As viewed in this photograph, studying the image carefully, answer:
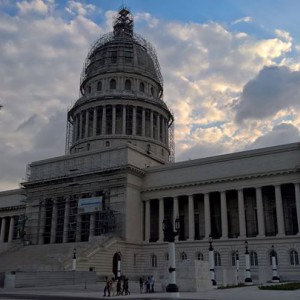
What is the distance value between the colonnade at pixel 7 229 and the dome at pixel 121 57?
32.4 meters

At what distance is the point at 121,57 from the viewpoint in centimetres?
9294

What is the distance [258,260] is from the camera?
2267 inches

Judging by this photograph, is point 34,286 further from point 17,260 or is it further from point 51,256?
point 17,260

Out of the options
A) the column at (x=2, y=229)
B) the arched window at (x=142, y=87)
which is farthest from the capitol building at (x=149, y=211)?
the arched window at (x=142, y=87)

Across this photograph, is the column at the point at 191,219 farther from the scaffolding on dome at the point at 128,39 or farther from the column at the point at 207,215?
the scaffolding on dome at the point at 128,39

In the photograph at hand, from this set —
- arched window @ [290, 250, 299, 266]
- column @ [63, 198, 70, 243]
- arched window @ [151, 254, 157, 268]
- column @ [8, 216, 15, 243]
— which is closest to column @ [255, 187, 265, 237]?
arched window @ [290, 250, 299, 266]

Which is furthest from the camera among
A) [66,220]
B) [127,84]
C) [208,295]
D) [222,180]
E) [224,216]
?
[127,84]

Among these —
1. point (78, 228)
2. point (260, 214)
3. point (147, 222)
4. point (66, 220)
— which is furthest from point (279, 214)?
point (66, 220)

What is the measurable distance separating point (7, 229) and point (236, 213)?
48311 mm

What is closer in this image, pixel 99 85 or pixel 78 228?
pixel 78 228

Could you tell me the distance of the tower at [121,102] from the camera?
85.7m

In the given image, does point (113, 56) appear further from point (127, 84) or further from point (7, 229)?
point (7, 229)

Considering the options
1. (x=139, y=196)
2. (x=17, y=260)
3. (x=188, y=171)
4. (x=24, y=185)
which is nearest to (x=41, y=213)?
(x=24, y=185)

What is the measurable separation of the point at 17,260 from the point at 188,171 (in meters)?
27.9
